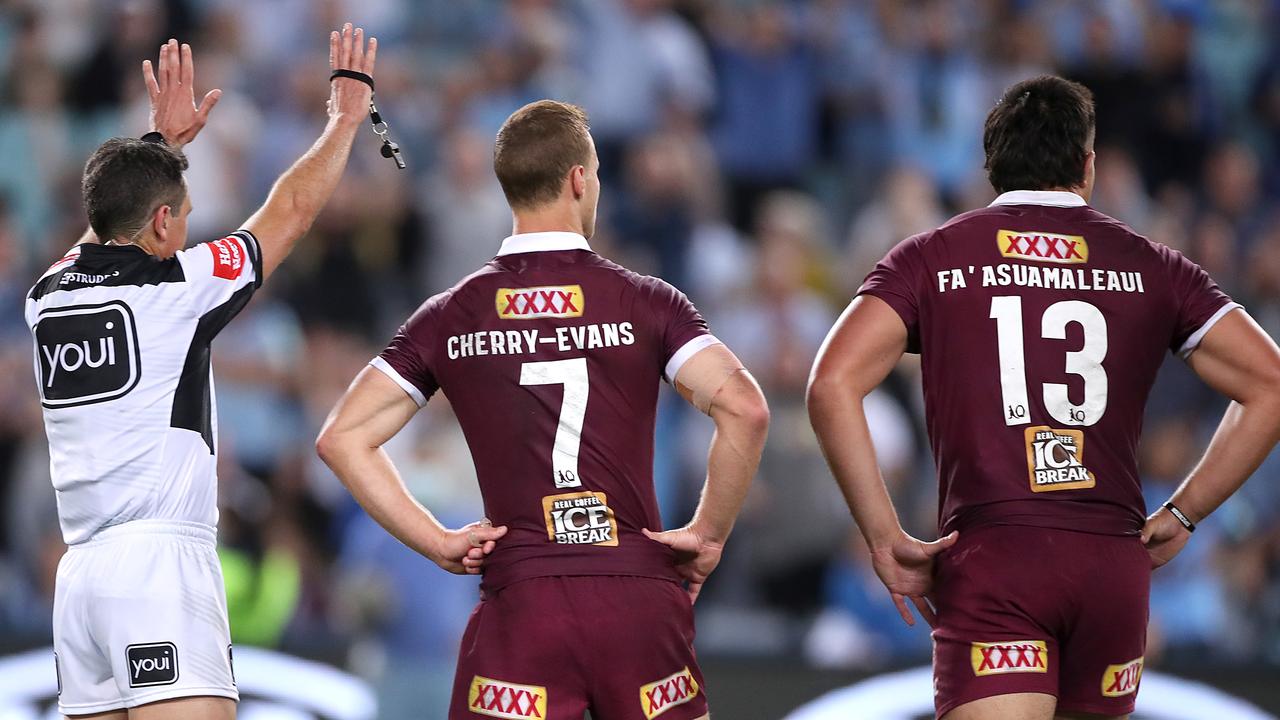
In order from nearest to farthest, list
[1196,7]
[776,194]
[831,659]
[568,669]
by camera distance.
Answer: [568,669]
[831,659]
[776,194]
[1196,7]

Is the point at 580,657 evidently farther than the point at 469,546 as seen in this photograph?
No

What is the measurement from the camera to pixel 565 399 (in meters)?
4.96

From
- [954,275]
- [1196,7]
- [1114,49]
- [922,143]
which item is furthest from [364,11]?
[954,275]

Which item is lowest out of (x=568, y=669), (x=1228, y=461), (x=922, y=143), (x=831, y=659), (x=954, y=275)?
(x=831, y=659)

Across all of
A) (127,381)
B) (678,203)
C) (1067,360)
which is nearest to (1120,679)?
(1067,360)

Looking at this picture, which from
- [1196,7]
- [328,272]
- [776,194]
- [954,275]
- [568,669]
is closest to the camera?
[568,669]

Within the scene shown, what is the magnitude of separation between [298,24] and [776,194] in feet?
14.9

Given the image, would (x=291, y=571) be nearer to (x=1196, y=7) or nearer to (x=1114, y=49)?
(x=1114, y=49)

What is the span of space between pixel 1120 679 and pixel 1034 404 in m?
0.94

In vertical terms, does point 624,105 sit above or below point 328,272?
above

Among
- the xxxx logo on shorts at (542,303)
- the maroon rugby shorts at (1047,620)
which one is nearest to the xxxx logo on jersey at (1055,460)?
the maroon rugby shorts at (1047,620)

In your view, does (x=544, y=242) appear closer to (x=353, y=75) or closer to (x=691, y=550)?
(x=691, y=550)

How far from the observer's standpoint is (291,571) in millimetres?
10305

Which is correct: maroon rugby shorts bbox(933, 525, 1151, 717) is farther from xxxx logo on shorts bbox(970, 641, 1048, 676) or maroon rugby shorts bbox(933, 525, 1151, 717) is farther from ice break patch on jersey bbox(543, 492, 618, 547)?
ice break patch on jersey bbox(543, 492, 618, 547)
